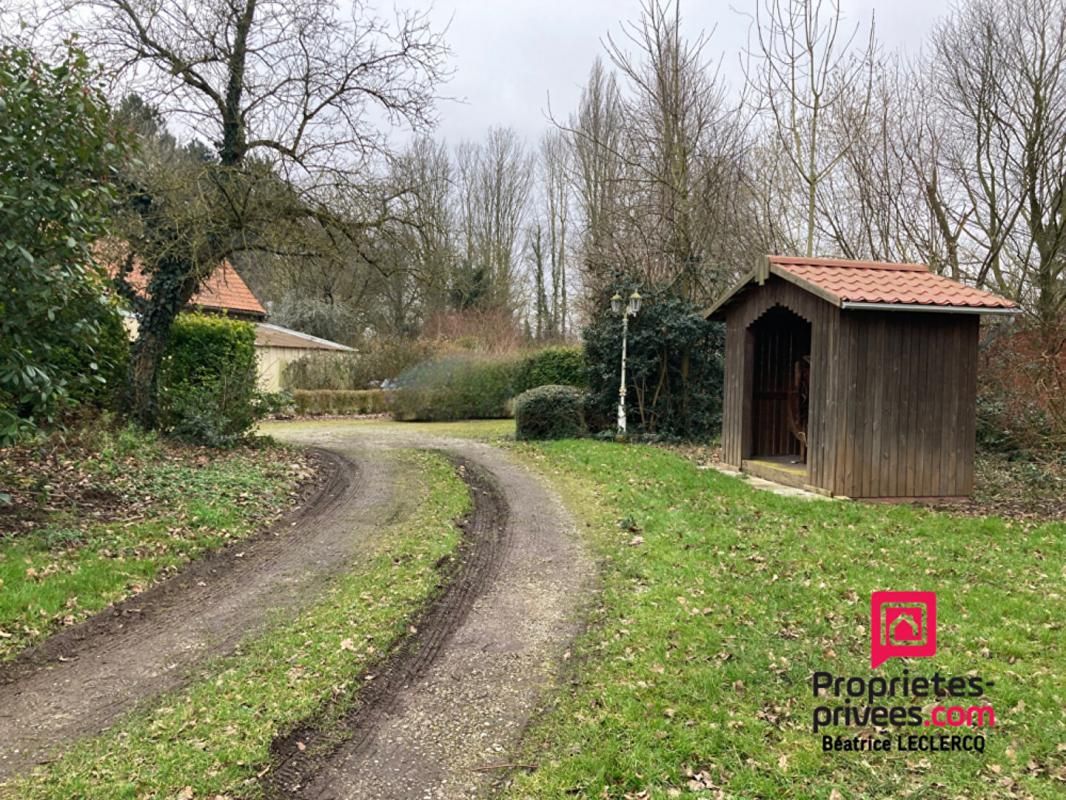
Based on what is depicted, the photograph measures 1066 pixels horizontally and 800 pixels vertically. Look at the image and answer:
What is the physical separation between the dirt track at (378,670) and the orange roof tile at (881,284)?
14.4 feet

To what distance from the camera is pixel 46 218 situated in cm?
563

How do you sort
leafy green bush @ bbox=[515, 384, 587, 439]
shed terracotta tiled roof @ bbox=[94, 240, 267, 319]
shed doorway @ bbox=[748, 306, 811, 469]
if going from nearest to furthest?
shed doorway @ bbox=[748, 306, 811, 469]
shed terracotta tiled roof @ bbox=[94, 240, 267, 319]
leafy green bush @ bbox=[515, 384, 587, 439]

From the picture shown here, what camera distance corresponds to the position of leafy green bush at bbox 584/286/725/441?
47.6 ft

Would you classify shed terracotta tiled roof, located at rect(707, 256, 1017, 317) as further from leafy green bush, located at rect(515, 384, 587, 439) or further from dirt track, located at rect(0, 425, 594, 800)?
leafy green bush, located at rect(515, 384, 587, 439)

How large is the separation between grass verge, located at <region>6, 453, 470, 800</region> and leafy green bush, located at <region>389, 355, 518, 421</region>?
49.5 feet

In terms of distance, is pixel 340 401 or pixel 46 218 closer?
pixel 46 218

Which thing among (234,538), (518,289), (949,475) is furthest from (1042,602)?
(518,289)

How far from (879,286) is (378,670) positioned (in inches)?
289

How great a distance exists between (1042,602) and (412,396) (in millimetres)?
17213

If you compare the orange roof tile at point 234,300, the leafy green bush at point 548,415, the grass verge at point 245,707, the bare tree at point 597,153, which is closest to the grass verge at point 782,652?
the grass verge at point 245,707

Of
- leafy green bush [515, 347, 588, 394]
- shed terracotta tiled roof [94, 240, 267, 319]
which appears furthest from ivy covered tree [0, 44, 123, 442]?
leafy green bush [515, 347, 588, 394]

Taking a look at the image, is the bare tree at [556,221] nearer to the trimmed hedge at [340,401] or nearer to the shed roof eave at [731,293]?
the trimmed hedge at [340,401]

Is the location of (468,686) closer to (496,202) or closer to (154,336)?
(154,336)

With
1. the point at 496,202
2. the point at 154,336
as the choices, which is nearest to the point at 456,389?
the point at 154,336
